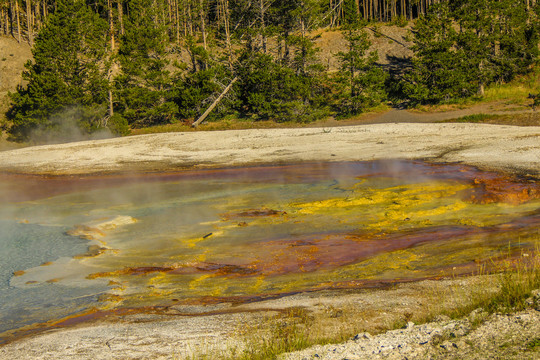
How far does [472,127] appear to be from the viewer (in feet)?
81.6

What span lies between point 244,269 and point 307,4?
29.5m

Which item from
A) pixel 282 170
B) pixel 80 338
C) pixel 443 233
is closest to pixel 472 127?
pixel 282 170

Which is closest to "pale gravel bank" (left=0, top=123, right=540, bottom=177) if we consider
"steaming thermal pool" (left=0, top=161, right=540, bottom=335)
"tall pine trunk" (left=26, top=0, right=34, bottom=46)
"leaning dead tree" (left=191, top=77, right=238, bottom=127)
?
"steaming thermal pool" (left=0, top=161, right=540, bottom=335)

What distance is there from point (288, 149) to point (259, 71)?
40.3 ft

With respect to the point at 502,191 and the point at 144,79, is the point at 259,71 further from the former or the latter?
the point at 502,191

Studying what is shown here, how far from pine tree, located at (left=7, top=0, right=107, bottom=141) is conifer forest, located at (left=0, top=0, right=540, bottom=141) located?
0.22 ft

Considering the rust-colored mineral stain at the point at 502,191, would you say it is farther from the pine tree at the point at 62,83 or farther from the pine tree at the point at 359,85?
the pine tree at the point at 62,83

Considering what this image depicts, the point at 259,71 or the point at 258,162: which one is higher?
the point at 259,71

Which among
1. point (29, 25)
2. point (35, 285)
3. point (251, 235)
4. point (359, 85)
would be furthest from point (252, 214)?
point (29, 25)

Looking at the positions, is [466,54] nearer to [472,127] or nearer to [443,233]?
[472,127]

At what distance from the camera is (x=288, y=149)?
24.3 metres

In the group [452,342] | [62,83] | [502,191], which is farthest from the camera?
[62,83]

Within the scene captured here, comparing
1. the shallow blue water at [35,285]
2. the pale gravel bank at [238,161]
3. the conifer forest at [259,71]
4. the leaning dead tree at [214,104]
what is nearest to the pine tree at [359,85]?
the conifer forest at [259,71]

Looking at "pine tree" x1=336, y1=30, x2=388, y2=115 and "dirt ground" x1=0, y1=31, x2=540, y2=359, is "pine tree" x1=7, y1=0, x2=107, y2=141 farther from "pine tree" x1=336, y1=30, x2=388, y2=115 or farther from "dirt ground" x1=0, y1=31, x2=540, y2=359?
"pine tree" x1=336, y1=30, x2=388, y2=115
